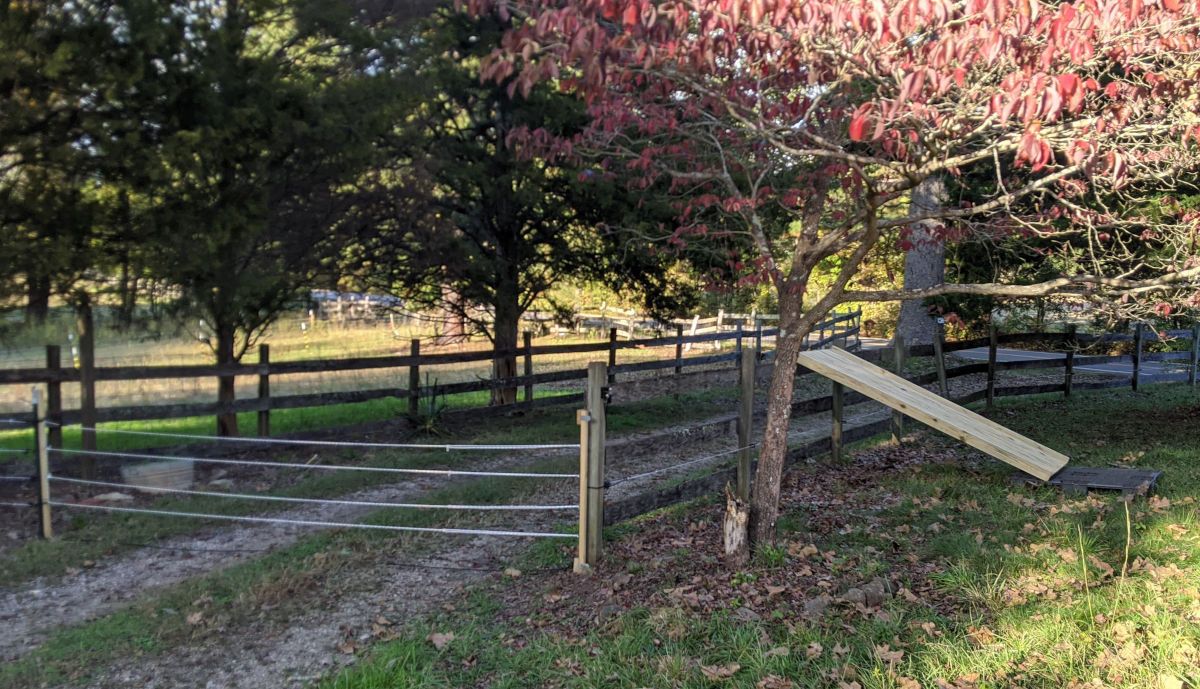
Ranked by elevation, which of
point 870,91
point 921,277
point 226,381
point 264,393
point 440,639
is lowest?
point 440,639

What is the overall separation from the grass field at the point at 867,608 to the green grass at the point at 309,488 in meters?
3.32

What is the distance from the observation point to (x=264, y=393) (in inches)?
381

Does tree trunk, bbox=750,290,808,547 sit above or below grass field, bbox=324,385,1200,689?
above

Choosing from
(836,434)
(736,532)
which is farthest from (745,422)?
(836,434)

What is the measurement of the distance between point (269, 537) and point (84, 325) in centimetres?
306

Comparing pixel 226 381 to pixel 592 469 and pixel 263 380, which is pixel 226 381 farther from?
pixel 592 469

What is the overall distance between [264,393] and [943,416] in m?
7.37

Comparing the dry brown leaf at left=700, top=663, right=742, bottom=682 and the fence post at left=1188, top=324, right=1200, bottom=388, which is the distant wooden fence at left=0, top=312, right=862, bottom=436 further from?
the fence post at left=1188, top=324, right=1200, bottom=388

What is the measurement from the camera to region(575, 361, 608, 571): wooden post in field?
218 inches

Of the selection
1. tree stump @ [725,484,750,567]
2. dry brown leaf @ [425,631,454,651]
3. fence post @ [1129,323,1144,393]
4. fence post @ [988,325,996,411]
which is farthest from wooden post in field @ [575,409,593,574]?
fence post @ [1129,323,1144,393]

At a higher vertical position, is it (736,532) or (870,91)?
(870,91)

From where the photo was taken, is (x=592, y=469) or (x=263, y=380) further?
(x=263, y=380)

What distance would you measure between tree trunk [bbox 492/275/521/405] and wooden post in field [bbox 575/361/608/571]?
21.7 feet

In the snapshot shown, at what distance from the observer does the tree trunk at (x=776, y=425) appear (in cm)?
565
